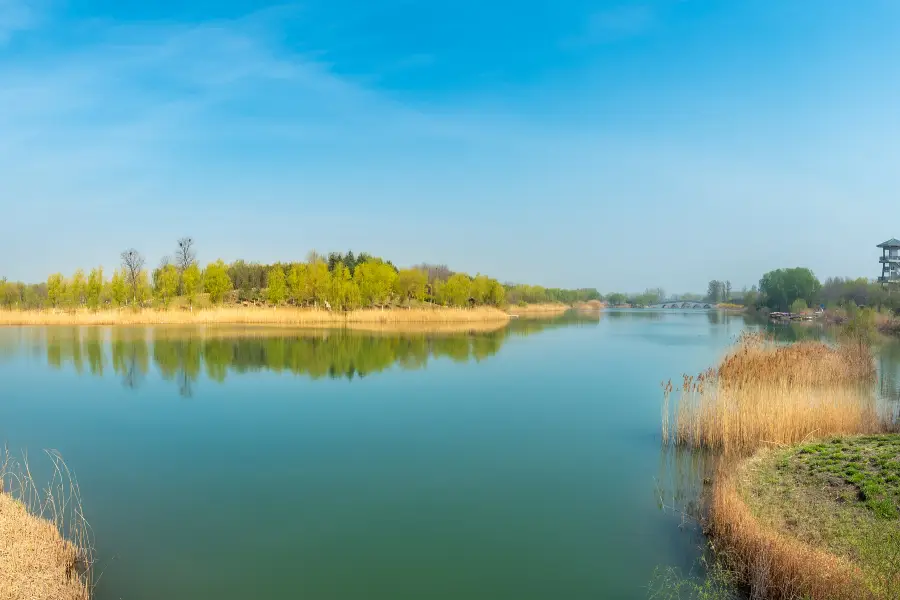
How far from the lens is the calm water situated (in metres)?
5.52

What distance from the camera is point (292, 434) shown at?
1094cm

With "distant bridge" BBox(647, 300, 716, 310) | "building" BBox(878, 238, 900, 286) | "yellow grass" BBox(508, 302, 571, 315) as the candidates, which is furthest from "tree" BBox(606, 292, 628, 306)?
"building" BBox(878, 238, 900, 286)

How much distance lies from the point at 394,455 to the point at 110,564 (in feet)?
15.4

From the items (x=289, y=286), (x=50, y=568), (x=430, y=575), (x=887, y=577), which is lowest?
(x=430, y=575)

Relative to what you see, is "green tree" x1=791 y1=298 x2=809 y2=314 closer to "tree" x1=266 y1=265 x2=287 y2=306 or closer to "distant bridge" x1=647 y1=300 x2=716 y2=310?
"tree" x1=266 y1=265 x2=287 y2=306

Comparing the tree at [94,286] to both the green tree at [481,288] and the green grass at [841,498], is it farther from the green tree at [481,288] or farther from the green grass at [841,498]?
the green grass at [841,498]

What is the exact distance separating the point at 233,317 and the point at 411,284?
754 inches

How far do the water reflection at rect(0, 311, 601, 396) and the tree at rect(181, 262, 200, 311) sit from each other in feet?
30.9

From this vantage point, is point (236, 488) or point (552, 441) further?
point (552, 441)

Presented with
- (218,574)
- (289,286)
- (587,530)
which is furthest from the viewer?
(289,286)

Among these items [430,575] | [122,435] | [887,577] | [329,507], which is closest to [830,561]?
[887,577]

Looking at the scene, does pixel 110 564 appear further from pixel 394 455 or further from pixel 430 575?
pixel 394 455

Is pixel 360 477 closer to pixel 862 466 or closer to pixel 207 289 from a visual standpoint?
pixel 862 466

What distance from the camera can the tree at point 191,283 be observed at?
1731 inches
